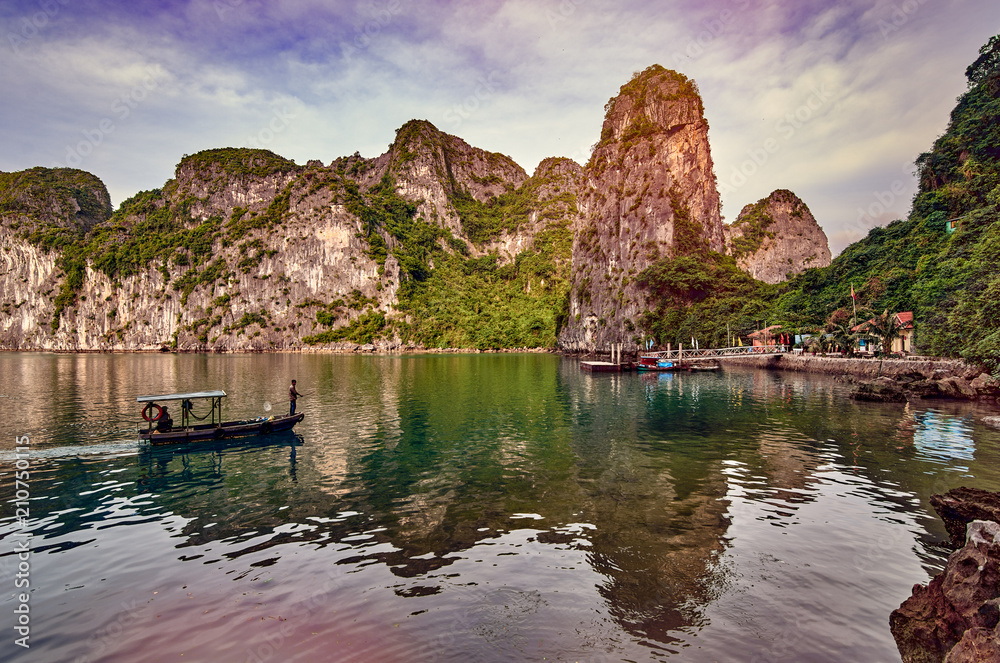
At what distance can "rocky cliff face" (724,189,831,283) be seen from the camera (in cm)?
15850

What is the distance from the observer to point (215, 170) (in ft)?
627

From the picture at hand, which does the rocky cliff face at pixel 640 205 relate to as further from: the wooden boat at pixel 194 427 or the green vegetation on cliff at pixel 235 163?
the green vegetation on cliff at pixel 235 163

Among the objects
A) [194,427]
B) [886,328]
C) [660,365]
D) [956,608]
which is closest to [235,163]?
[660,365]

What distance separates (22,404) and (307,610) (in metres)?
38.9

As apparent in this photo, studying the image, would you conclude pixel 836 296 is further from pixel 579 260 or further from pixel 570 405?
pixel 579 260

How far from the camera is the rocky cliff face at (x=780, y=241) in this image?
158m

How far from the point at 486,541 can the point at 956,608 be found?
27.3 feet

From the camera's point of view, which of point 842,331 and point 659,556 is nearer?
point 659,556

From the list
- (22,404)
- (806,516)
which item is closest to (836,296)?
(806,516)

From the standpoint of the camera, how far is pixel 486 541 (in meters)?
11.4

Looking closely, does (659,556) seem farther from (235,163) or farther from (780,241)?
(235,163)

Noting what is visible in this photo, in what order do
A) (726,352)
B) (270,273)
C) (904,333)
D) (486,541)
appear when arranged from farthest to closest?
1. (270,273)
2. (726,352)
3. (904,333)
4. (486,541)

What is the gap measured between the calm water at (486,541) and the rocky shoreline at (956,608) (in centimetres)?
56

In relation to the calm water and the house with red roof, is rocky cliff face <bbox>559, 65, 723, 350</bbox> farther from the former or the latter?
the calm water
